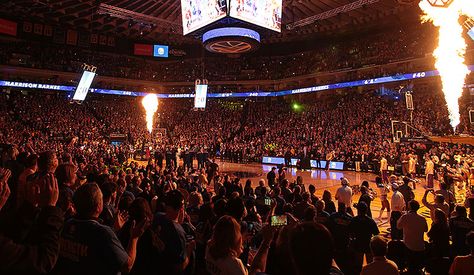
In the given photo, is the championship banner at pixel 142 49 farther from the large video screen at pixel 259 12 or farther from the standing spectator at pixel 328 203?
the standing spectator at pixel 328 203

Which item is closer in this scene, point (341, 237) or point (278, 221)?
point (278, 221)

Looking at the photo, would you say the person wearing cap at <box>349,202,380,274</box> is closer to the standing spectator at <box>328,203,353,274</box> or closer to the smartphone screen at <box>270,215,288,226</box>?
the standing spectator at <box>328,203,353,274</box>

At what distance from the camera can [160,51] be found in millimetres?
42844

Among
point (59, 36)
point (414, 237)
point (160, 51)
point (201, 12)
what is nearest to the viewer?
point (414, 237)

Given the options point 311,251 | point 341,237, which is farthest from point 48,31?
point 311,251

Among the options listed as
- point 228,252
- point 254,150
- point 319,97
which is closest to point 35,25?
point 254,150

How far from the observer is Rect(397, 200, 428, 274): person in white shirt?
5.44 m

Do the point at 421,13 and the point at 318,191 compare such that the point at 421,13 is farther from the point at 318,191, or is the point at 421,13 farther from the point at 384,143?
the point at 318,191

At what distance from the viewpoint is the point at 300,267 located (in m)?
1.75

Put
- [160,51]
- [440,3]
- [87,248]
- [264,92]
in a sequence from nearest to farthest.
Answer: [87,248] → [440,3] → [264,92] → [160,51]

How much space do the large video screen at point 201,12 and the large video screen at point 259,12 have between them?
0.70 metres

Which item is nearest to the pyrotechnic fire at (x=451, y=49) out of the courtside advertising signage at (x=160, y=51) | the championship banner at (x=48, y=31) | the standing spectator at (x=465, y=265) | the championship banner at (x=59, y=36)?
the standing spectator at (x=465, y=265)

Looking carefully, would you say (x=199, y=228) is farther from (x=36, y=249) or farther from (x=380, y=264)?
(x=36, y=249)

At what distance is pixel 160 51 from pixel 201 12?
26136 mm
